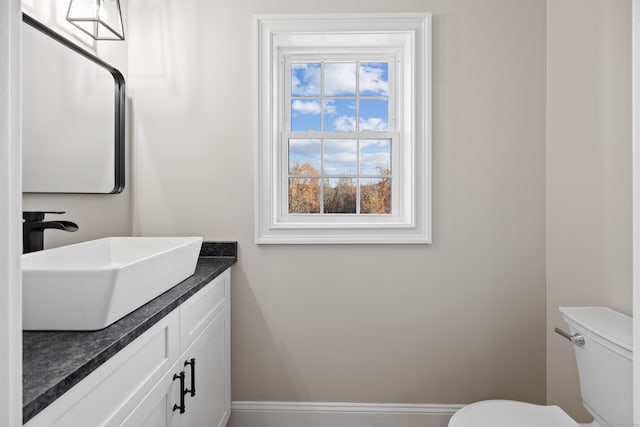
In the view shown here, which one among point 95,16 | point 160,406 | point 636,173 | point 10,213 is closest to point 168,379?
point 160,406

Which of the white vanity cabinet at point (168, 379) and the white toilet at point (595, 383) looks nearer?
the white vanity cabinet at point (168, 379)

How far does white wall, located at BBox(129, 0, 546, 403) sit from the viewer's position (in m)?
1.98

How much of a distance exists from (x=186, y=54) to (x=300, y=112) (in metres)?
0.64

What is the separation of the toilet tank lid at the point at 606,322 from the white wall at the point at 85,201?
1.93 metres

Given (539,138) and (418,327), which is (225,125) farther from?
(539,138)

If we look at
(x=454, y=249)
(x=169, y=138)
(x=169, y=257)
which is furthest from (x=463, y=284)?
(x=169, y=138)

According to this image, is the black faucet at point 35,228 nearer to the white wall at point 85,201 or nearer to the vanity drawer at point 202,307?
the white wall at point 85,201

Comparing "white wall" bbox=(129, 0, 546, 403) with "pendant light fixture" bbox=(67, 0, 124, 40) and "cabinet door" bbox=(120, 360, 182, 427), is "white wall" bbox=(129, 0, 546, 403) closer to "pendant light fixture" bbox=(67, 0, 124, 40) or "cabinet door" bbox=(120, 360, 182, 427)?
"pendant light fixture" bbox=(67, 0, 124, 40)

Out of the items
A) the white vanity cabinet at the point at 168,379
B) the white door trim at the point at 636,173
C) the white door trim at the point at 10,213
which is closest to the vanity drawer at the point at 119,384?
the white vanity cabinet at the point at 168,379

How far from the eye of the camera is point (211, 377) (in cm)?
169

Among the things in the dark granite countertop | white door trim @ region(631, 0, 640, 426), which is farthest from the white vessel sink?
white door trim @ region(631, 0, 640, 426)

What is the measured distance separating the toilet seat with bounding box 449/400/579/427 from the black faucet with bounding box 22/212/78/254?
1.44 metres

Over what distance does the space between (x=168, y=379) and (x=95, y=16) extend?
55.6 inches

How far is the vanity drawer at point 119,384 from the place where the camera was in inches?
29.5
